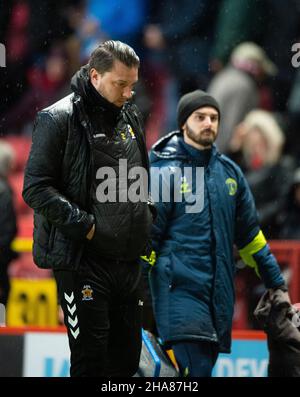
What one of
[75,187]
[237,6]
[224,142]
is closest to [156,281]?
[75,187]

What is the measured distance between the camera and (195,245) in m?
7.21

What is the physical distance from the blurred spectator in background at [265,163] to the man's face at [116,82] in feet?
14.1

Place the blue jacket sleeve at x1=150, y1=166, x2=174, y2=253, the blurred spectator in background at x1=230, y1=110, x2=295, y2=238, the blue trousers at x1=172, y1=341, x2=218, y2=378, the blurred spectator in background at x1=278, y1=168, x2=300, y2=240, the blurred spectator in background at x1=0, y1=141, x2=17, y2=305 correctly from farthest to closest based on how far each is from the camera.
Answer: the blurred spectator in background at x1=230, y1=110, x2=295, y2=238, the blurred spectator in background at x1=278, y1=168, x2=300, y2=240, the blurred spectator in background at x1=0, y1=141, x2=17, y2=305, the blue jacket sleeve at x1=150, y1=166, x2=174, y2=253, the blue trousers at x1=172, y1=341, x2=218, y2=378

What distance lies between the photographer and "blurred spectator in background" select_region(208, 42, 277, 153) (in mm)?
11367

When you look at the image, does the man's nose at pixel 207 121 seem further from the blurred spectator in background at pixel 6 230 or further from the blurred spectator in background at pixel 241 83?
the blurred spectator in background at pixel 241 83

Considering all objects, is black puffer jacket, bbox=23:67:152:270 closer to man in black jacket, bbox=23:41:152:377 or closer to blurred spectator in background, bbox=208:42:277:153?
man in black jacket, bbox=23:41:152:377

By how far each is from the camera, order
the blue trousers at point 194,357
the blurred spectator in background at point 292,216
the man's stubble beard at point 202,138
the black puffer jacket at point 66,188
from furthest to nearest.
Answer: the blurred spectator in background at point 292,216, the man's stubble beard at point 202,138, the blue trousers at point 194,357, the black puffer jacket at point 66,188

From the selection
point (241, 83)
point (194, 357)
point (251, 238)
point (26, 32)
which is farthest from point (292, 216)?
point (26, 32)

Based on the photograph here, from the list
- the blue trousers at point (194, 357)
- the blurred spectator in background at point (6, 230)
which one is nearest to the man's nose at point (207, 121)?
the blue trousers at point (194, 357)

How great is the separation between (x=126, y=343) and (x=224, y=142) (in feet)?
17.0

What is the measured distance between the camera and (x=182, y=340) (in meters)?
7.18

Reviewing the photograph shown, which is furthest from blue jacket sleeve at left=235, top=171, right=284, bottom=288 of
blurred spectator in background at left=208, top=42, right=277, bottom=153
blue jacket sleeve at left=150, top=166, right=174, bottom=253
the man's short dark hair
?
blurred spectator in background at left=208, top=42, right=277, bottom=153

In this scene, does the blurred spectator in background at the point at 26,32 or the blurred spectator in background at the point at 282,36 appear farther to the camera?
the blurred spectator in background at the point at 26,32

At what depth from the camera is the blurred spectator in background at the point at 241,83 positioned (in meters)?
11.4
